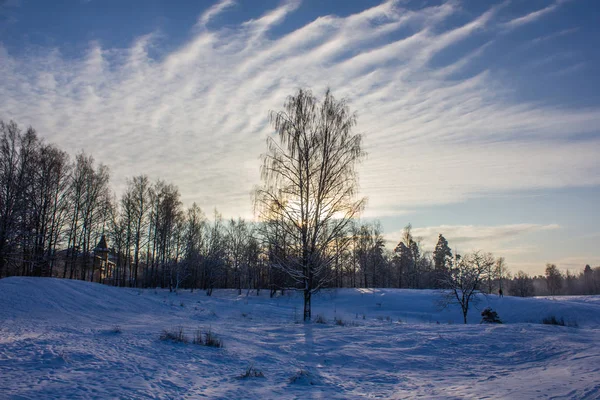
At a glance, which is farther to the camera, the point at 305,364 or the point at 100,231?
the point at 100,231

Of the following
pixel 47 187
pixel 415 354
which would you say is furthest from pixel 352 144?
pixel 47 187

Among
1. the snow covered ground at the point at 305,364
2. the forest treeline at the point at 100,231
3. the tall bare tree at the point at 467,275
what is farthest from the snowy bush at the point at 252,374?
the tall bare tree at the point at 467,275

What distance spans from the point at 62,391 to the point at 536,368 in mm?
7311

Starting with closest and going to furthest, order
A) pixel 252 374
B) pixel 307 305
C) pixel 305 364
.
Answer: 1. pixel 252 374
2. pixel 305 364
3. pixel 307 305

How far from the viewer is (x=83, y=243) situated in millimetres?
30969

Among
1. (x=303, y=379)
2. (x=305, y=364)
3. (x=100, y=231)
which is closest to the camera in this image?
(x=303, y=379)

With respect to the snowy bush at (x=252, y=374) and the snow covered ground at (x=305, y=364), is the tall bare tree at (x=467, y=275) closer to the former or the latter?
the snow covered ground at (x=305, y=364)

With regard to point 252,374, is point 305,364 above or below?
below

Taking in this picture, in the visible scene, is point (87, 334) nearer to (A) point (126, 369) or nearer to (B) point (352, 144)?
(A) point (126, 369)

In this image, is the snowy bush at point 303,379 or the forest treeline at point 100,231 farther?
the forest treeline at point 100,231

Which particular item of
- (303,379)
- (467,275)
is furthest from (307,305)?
(467,275)

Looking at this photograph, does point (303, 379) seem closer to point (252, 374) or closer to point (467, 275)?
point (252, 374)

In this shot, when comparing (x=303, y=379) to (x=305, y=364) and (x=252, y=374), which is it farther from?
(x=305, y=364)

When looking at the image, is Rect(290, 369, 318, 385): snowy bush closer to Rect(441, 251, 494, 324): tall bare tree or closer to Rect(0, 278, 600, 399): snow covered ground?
Rect(0, 278, 600, 399): snow covered ground
